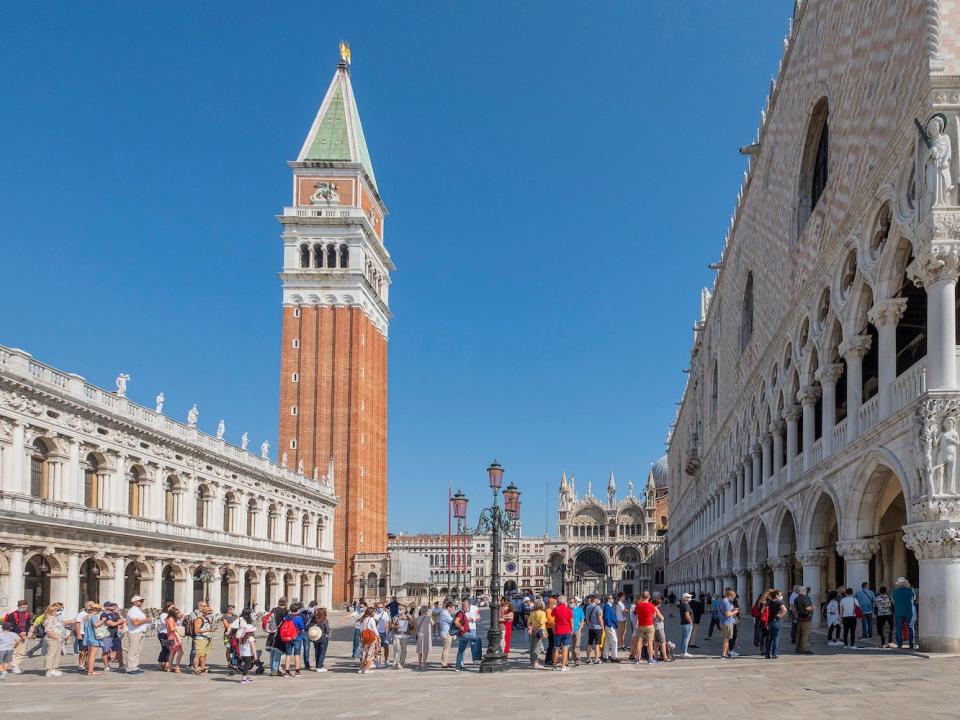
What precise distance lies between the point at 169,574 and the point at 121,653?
86.9ft

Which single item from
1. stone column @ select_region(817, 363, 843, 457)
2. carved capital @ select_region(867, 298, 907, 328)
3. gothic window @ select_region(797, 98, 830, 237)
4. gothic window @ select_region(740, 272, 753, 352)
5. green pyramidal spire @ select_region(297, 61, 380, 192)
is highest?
green pyramidal spire @ select_region(297, 61, 380, 192)

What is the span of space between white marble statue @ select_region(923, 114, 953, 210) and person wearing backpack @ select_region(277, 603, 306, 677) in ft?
44.9

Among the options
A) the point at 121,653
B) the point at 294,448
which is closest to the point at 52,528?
the point at 121,653

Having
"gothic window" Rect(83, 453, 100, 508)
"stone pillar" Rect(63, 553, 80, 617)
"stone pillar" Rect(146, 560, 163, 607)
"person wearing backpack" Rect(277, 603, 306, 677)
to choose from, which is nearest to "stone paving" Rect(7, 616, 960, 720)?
"person wearing backpack" Rect(277, 603, 306, 677)

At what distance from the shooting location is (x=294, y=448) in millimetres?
82938

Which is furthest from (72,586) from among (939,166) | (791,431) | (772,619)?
(939,166)

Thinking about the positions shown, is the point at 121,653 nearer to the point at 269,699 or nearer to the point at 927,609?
the point at 269,699

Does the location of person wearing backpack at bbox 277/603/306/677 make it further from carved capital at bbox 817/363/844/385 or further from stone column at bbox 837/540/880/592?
carved capital at bbox 817/363/844/385

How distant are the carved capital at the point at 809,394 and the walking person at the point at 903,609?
8072 millimetres

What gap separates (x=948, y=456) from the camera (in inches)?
656

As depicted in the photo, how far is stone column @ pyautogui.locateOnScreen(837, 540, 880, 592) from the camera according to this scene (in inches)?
837

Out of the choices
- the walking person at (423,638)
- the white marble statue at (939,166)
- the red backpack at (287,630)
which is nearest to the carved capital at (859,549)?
the white marble statue at (939,166)

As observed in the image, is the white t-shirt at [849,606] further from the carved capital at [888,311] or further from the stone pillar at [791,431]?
the stone pillar at [791,431]

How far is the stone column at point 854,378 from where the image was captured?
2169 cm
